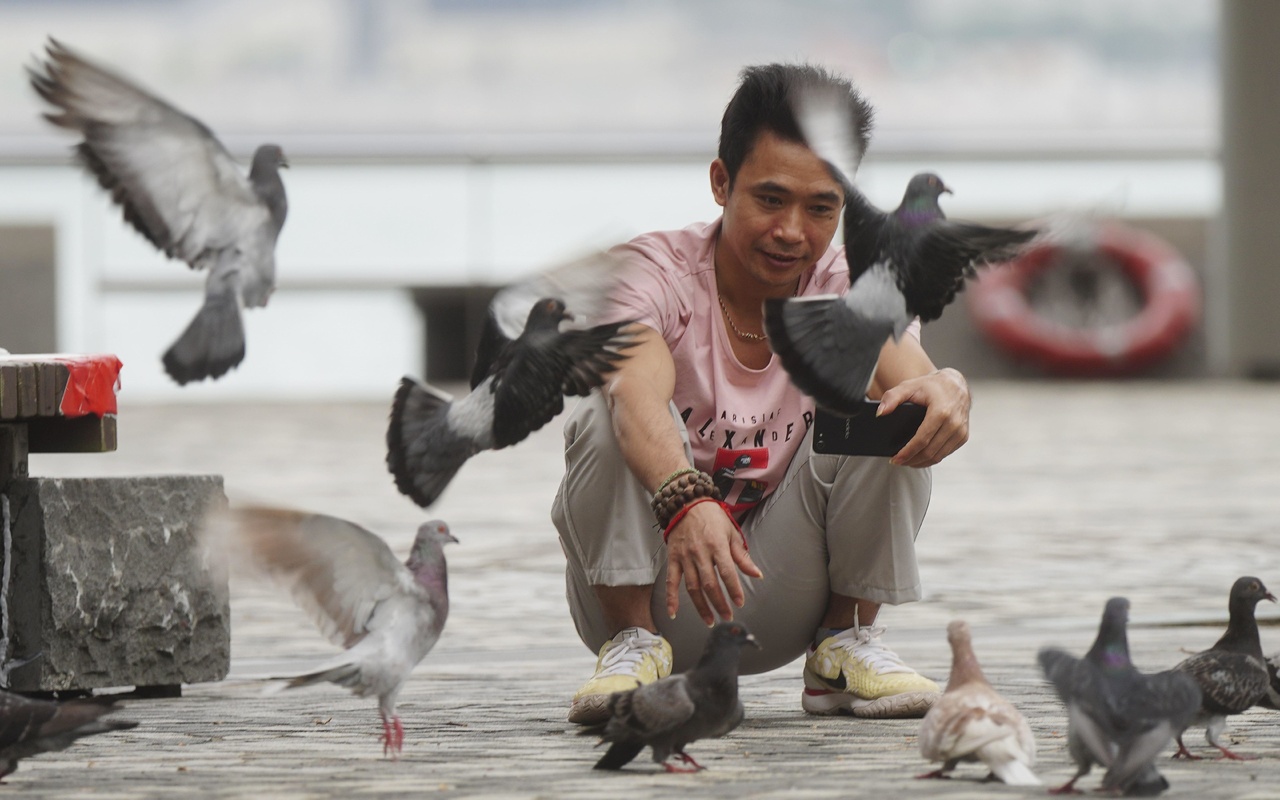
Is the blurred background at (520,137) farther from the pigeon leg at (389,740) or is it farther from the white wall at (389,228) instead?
the pigeon leg at (389,740)

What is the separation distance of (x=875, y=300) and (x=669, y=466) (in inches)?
18.7

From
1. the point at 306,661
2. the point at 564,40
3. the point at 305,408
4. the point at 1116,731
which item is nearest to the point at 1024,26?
the point at 564,40

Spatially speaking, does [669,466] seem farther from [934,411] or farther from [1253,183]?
[1253,183]

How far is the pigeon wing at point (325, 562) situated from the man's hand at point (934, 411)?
88cm

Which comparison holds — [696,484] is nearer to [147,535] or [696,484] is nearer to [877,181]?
[147,535]

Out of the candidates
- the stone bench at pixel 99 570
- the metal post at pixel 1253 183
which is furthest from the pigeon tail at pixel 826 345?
the metal post at pixel 1253 183

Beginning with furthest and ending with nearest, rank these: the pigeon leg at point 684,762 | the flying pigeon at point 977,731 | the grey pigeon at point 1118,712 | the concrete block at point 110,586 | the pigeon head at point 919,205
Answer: the concrete block at point 110,586 → the pigeon head at point 919,205 → the pigeon leg at point 684,762 → the flying pigeon at point 977,731 → the grey pigeon at point 1118,712

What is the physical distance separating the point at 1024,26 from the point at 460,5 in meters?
5.65

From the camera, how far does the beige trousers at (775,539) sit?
12.3ft

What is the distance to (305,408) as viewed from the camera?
1622 cm

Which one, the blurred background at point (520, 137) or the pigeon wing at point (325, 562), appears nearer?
the pigeon wing at point (325, 562)

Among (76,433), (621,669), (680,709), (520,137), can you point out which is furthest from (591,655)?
(520,137)

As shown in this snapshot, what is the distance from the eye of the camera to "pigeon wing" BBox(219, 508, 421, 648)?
10.1 ft

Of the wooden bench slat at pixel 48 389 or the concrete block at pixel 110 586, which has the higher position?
the wooden bench slat at pixel 48 389
